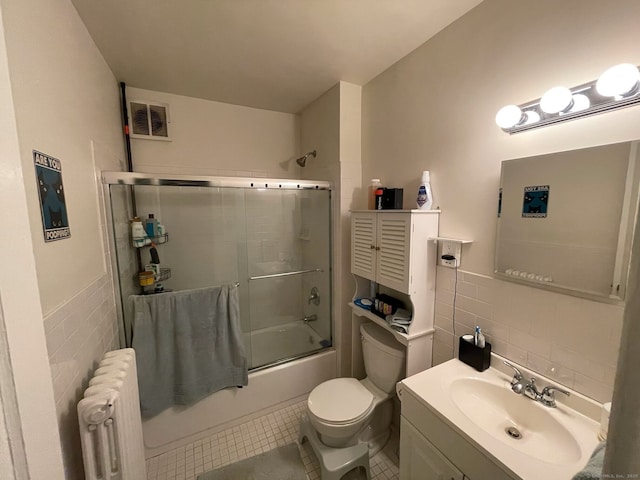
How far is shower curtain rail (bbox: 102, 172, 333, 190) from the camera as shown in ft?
4.81

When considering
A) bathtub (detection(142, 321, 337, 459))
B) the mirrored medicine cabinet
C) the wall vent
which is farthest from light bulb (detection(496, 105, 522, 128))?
the wall vent

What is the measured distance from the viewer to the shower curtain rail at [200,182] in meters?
1.46

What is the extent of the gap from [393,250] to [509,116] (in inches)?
30.5

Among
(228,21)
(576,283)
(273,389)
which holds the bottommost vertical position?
(273,389)

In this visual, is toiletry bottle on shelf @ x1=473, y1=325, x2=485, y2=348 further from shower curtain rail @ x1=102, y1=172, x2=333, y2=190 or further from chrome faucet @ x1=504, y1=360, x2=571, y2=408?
shower curtain rail @ x1=102, y1=172, x2=333, y2=190

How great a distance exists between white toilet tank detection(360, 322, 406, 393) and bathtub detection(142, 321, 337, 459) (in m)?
0.54

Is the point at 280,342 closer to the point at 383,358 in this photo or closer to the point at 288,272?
the point at 288,272

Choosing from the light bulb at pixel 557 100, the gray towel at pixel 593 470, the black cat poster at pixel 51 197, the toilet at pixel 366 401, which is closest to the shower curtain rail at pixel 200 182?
the black cat poster at pixel 51 197

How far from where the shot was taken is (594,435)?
889mm

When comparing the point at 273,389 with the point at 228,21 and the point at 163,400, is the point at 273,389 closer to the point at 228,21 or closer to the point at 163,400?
the point at 163,400

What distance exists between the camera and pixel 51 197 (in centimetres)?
88

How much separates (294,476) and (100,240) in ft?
5.44

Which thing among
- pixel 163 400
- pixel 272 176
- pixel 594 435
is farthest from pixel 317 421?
pixel 272 176

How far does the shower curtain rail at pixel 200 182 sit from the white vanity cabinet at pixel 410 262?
1.75 feet
